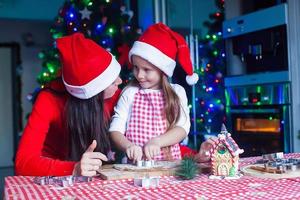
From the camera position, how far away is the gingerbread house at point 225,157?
46.7 inches

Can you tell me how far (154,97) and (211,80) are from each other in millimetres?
2472

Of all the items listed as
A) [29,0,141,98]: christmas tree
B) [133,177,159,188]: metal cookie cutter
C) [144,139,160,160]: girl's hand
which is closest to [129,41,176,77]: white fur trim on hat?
[144,139,160,160]: girl's hand

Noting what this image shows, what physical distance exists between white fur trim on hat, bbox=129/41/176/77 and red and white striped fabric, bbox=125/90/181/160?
11 cm

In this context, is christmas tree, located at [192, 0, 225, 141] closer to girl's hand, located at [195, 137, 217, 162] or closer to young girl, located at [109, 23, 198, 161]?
young girl, located at [109, 23, 198, 161]

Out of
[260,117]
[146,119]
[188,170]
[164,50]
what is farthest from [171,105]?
[260,117]

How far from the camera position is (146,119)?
1.80m

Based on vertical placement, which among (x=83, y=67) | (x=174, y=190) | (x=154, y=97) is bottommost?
(x=174, y=190)

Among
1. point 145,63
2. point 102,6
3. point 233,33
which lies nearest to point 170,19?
point 102,6

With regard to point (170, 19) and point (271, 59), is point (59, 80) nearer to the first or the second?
point (271, 59)

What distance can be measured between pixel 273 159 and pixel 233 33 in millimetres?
2400

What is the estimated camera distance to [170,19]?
497 centimetres

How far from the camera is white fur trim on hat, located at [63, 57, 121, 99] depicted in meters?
1.63

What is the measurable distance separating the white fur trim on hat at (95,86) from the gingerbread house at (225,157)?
0.60 meters

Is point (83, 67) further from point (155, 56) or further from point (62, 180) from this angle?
point (62, 180)
